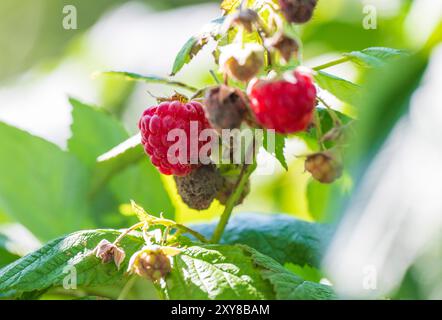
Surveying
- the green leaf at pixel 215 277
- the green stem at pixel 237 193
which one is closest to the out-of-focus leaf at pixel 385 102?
the green leaf at pixel 215 277

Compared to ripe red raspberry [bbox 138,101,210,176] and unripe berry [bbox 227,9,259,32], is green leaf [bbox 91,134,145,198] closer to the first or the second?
ripe red raspberry [bbox 138,101,210,176]

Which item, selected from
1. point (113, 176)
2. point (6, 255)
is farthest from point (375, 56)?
point (6, 255)

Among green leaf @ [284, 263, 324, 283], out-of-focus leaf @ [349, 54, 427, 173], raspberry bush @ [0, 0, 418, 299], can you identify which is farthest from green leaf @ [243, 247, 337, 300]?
green leaf @ [284, 263, 324, 283]

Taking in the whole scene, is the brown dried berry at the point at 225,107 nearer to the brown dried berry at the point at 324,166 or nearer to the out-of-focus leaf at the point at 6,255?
the brown dried berry at the point at 324,166

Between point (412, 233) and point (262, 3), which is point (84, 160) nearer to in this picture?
point (262, 3)
